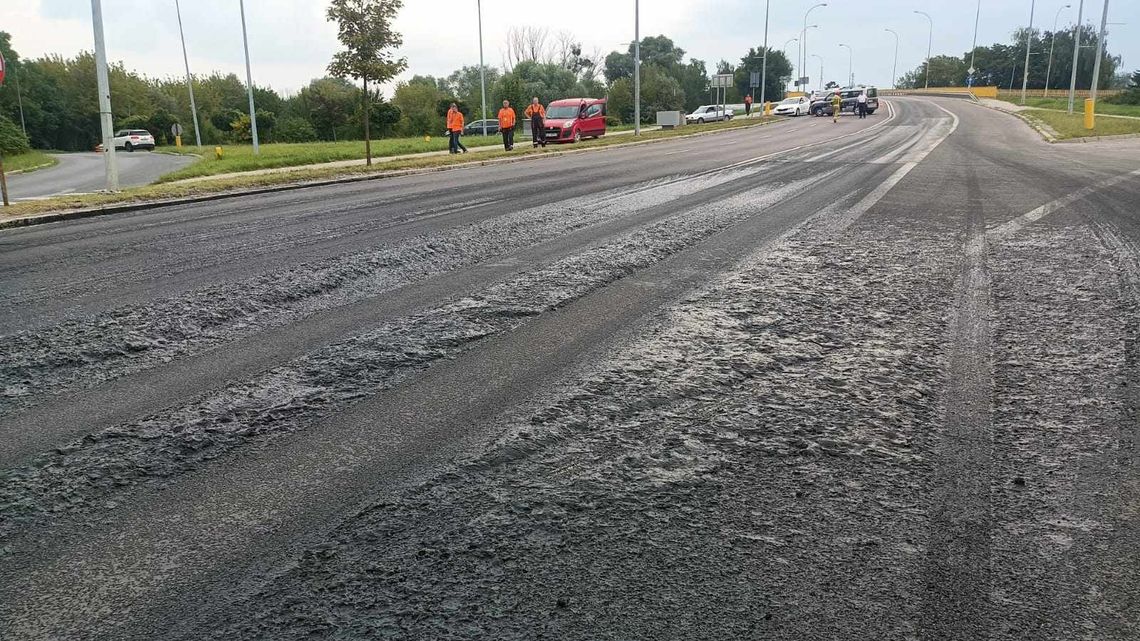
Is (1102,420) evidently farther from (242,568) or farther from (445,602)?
(242,568)

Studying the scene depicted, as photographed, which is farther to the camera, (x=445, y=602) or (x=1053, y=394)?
(x=1053, y=394)

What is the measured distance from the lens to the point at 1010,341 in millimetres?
4605

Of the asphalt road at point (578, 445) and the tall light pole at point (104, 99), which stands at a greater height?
the tall light pole at point (104, 99)

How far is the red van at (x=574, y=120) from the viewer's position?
32312 millimetres

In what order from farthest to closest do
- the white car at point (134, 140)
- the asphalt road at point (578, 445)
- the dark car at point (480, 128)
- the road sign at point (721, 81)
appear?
the white car at point (134, 140) < the dark car at point (480, 128) < the road sign at point (721, 81) < the asphalt road at point (578, 445)

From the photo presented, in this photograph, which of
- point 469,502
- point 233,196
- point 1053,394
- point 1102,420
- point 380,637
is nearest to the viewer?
point 380,637

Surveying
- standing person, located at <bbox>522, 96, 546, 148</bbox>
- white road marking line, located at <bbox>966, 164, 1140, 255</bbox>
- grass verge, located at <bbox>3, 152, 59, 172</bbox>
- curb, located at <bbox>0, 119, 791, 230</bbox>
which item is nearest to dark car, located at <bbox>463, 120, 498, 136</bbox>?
standing person, located at <bbox>522, 96, 546, 148</bbox>

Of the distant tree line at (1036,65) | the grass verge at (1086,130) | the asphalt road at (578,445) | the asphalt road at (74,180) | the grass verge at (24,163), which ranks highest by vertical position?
the distant tree line at (1036,65)

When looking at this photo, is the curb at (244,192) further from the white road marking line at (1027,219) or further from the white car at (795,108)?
the white car at (795,108)

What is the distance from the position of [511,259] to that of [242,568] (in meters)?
5.24

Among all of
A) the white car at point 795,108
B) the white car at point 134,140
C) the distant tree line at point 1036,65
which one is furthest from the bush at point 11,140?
the distant tree line at point 1036,65

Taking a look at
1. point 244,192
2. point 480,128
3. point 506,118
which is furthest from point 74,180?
point 480,128

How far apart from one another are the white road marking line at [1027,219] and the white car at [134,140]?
178 ft

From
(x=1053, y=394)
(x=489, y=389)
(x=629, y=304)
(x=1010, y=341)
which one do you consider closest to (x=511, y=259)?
(x=629, y=304)
